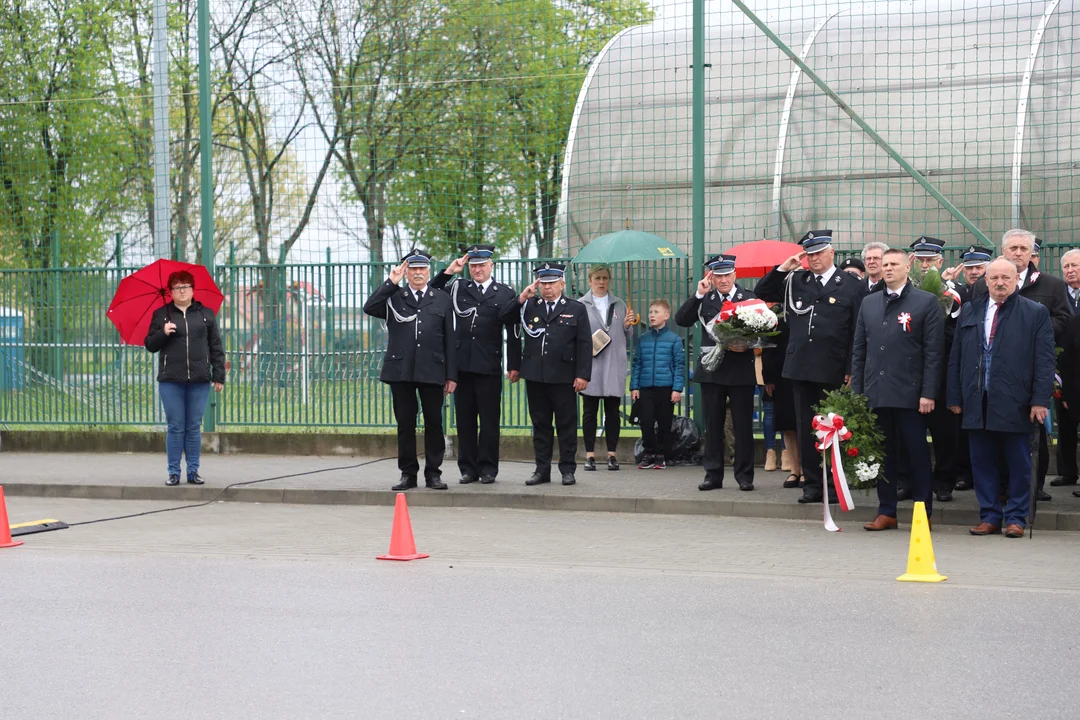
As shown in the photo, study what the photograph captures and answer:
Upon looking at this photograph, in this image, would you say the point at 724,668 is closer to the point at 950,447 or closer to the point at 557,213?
the point at 950,447

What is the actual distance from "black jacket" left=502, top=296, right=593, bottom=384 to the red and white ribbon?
288cm

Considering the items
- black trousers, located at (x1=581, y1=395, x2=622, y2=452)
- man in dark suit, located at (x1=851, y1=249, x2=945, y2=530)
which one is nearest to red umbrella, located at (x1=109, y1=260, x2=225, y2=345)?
black trousers, located at (x1=581, y1=395, x2=622, y2=452)

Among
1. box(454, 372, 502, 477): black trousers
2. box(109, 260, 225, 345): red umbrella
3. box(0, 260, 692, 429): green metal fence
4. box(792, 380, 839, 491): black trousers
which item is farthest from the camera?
box(0, 260, 692, 429): green metal fence

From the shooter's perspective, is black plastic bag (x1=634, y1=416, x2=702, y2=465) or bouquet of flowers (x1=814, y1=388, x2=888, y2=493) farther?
black plastic bag (x1=634, y1=416, x2=702, y2=465)

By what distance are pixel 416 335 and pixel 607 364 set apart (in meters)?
2.31

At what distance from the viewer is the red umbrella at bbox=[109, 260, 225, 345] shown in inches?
516

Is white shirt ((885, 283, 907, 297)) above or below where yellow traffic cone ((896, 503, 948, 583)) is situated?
above

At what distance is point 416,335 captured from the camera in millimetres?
12039

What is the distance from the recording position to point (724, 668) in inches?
235

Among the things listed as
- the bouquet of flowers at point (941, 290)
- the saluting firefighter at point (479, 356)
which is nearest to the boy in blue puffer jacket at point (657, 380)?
the saluting firefighter at point (479, 356)

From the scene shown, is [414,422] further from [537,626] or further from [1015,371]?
[537,626]

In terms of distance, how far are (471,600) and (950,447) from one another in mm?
5248

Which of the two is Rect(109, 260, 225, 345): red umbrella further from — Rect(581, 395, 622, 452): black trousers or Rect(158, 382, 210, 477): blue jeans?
Rect(581, 395, 622, 452): black trousers

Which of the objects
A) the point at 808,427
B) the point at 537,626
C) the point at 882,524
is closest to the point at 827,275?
the point at 808,427
